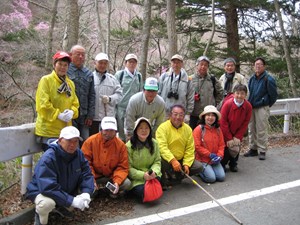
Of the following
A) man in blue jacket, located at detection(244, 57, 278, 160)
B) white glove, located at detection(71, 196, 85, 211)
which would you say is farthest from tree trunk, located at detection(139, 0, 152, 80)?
white glove, located at detection(71, 196, 85, 211)

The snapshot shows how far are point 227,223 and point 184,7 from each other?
7982mm

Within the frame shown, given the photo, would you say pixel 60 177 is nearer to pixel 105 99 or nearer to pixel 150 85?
pixel 105 99

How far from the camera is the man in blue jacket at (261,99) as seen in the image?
251 inches

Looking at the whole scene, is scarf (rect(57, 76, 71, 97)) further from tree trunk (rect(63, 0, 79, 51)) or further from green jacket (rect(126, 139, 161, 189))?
tree trunk (rect(63, 0, 79, 51))

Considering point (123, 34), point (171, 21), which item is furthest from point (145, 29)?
point (123, 34)

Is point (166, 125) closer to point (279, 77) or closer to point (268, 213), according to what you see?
point (268, 213)

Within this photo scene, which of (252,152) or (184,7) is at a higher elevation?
(184,7)

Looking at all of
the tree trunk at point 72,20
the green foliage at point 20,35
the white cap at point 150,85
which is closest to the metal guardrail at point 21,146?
the white cap at point 150,85

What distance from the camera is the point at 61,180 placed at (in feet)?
12.4

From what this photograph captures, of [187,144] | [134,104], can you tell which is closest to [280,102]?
[187,144]

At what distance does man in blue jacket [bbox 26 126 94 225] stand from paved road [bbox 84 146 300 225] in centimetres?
47

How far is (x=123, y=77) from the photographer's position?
5.86m

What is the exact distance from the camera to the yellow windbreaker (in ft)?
13.7

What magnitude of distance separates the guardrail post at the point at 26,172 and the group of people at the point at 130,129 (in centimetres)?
30
